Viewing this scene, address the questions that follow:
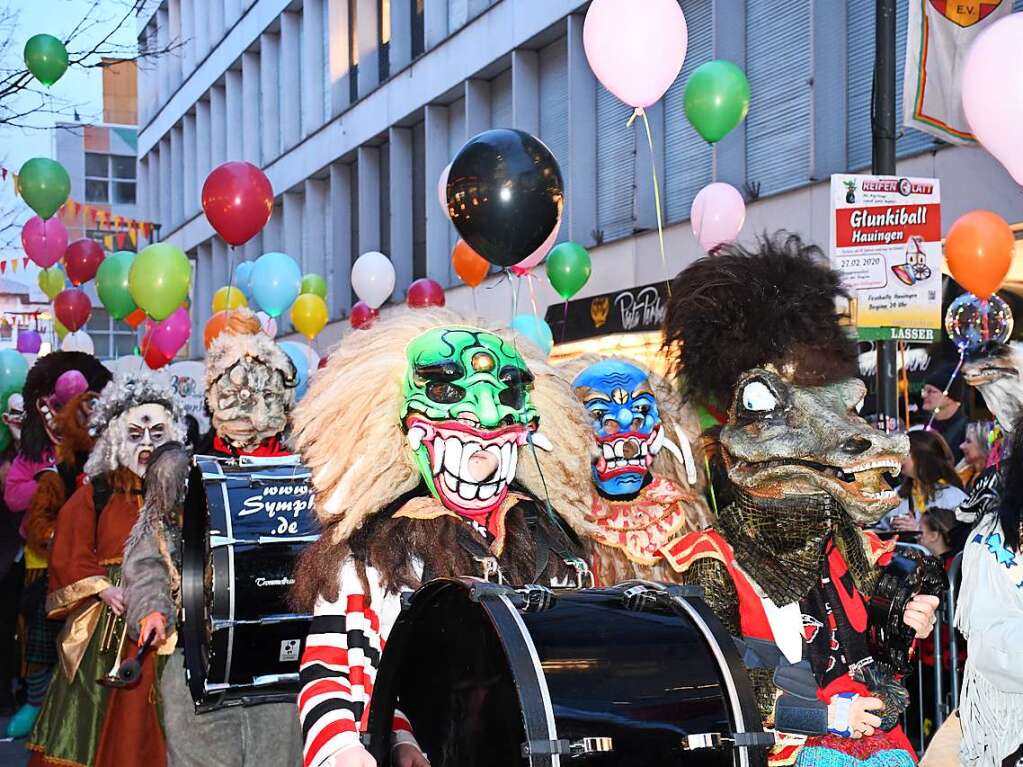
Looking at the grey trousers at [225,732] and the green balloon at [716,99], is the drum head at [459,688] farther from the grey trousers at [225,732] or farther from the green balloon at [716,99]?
the green balloon at [716,99]

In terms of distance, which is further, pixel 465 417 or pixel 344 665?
pixel 465 417

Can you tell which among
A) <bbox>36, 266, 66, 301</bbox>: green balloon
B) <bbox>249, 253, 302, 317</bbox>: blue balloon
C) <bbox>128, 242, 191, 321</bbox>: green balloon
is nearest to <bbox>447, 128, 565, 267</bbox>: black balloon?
<bbox>128, 242, 191, 321</bbox>: green balloon

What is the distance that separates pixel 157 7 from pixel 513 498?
1565 inches

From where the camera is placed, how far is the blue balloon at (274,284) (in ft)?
45.8

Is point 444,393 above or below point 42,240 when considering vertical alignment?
below

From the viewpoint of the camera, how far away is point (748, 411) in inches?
136

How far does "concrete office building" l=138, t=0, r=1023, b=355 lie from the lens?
42.1 feet

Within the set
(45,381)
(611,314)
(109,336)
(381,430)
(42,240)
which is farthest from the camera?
(109,336)

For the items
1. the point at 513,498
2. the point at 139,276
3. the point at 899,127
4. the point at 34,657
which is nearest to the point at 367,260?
the point at 139,276

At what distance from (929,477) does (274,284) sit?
8444mm

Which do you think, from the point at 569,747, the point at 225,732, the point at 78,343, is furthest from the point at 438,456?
the point at 78,343

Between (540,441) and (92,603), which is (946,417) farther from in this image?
(540,441)

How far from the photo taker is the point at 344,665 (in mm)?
3293

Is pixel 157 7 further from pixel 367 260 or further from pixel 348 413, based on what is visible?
pixel 348 413
